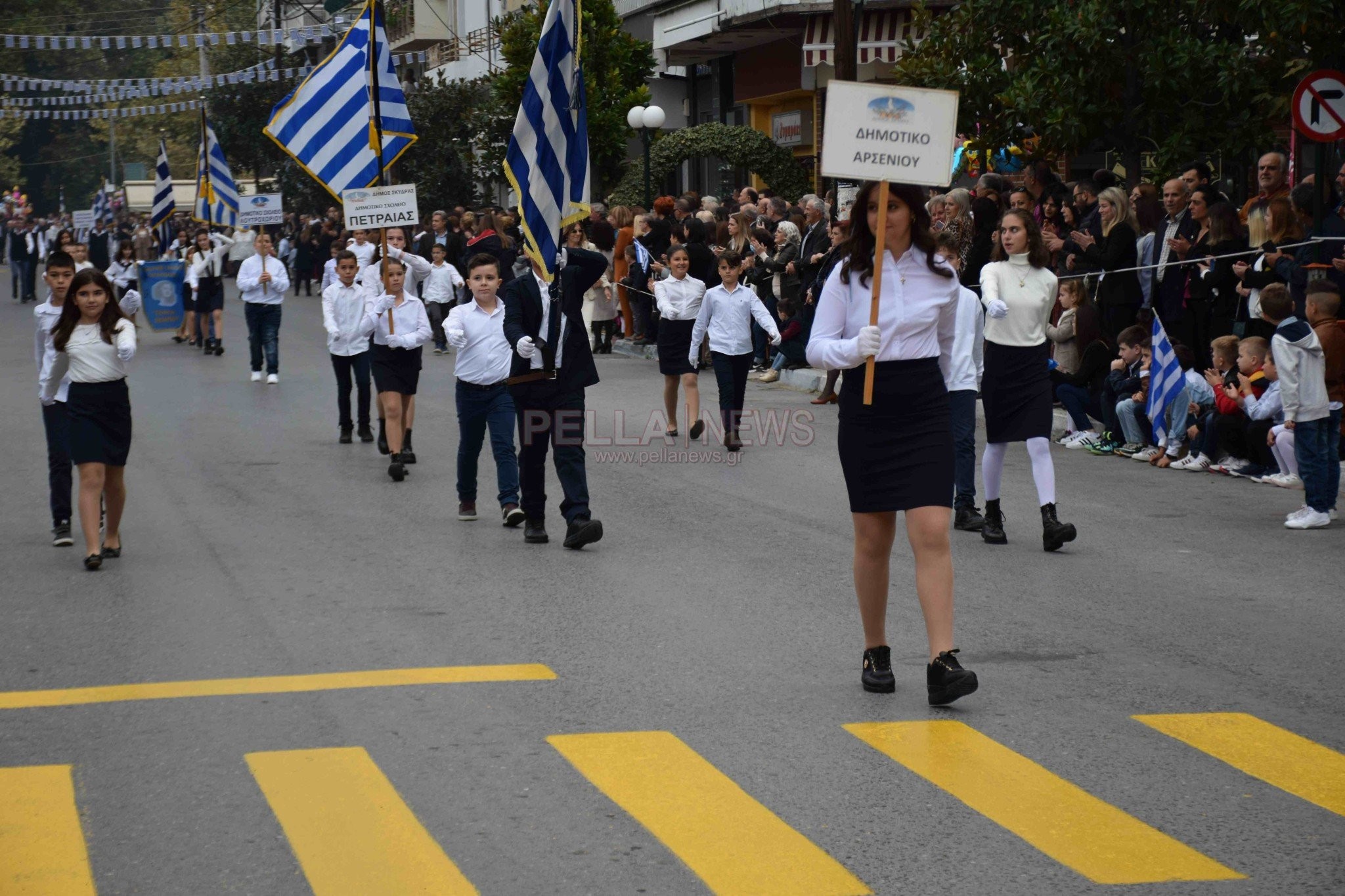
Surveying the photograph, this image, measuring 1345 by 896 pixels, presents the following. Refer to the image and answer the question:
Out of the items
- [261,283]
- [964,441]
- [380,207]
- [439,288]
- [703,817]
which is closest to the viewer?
[703,817]

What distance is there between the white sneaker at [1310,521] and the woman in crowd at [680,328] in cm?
564

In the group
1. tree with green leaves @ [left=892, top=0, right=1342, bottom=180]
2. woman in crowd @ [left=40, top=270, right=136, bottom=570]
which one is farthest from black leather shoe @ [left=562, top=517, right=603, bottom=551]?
tree with green leaves @ [left=892, top=0, right=1342, bottom=180]

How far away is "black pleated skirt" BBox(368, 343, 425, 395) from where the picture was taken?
13648 millimetres

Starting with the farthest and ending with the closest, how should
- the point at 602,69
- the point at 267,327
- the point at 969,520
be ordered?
the point at 602,69 < the point at 267,327 < the point at 969,520

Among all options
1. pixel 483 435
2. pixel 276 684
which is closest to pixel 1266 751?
pixel 276 684

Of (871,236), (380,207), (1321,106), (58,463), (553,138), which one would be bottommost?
(58,463)

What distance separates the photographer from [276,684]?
702cm

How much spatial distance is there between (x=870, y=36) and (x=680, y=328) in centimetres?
1593

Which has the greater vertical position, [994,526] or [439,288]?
[439,288]

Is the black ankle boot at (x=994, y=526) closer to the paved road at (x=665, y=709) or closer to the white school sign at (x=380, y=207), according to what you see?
the paved road at (x=665, y=709)

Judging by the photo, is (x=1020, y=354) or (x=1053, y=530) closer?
(x=1053, y=530)

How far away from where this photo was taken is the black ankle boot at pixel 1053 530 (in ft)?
32.3

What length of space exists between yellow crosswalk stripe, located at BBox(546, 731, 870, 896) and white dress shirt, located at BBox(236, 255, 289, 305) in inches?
605

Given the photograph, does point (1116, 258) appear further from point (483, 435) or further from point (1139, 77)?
point (483, 435)
